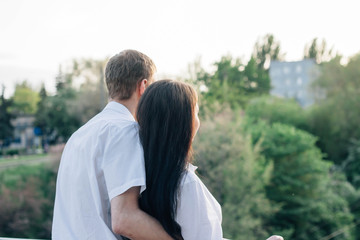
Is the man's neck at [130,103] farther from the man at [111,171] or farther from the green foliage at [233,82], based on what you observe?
the green foliage at [233,82]

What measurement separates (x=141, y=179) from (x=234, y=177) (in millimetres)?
16523

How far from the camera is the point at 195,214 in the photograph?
1.08 m

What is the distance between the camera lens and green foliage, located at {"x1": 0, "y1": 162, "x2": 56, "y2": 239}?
16.7 m

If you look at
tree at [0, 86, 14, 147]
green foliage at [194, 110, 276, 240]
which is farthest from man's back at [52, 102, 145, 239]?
tree at [0, 86, 14, 147]

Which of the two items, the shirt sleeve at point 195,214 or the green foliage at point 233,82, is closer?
the shirt sleeve at point 195,214

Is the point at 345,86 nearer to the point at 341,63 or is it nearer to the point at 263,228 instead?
the point at 341,63

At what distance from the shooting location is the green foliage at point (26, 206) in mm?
16688

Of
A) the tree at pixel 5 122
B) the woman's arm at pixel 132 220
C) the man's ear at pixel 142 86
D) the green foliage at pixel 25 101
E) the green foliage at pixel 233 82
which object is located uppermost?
the man's ear at pixel 142 86

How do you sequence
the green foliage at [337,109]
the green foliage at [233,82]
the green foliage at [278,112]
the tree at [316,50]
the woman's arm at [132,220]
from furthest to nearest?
the tree at [316,50] → the green foliage at [233,82] → the green foliage at [278,112] → the green foliage at [337,109] → the woman's arm at [132,220]

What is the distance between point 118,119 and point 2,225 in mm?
18036

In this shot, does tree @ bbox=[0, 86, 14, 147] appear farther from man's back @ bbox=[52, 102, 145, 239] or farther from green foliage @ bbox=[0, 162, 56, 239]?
man's back @ bbox=[52, 102, 145, 239]

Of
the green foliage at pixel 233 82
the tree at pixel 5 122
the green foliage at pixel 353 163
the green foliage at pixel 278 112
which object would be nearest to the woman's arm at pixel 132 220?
the green foliage at pixel 353 163

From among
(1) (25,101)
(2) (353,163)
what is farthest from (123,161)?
(1) (25,101)

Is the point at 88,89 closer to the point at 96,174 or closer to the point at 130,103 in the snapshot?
the point at 130,103
